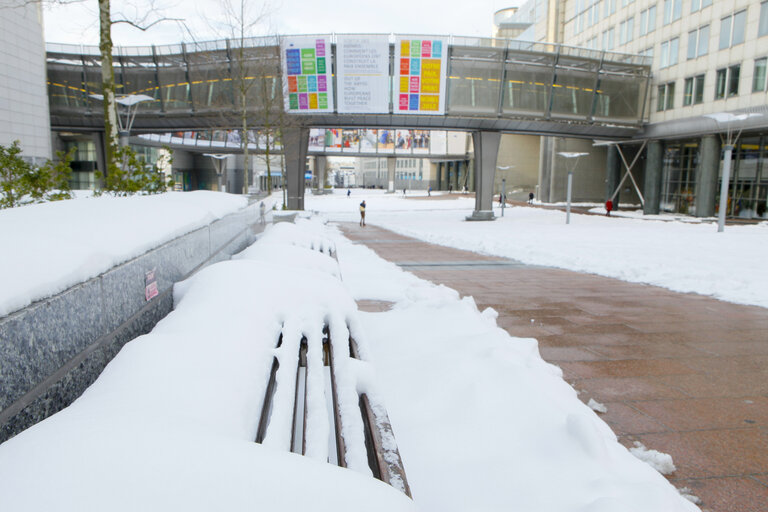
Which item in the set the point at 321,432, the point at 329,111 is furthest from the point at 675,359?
the point at 329,111

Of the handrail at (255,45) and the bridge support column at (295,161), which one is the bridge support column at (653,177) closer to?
the handrail at (255,45)

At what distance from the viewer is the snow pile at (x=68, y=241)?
163 cm

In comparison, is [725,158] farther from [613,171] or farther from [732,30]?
[613,171]

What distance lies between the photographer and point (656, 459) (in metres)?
2.71

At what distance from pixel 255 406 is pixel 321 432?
1.01ft

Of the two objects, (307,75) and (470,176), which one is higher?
(307,75)

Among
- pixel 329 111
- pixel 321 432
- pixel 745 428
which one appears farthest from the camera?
pixel 329 111

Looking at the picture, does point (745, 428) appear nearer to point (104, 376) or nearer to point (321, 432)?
point (321, 432)

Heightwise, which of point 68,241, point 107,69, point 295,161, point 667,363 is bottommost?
point 667,363

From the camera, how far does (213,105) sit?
88.1 ft

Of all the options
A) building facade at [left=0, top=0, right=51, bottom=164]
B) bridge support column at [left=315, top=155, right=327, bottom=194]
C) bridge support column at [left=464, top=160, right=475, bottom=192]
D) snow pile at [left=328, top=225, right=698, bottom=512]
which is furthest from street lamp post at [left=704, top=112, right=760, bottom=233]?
bridge support column at [left=315, top=155, right=327, bottom=194]

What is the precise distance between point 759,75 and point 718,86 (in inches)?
106

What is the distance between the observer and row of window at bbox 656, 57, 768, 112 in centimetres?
2556

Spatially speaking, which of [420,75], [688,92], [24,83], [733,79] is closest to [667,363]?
[420,75]
